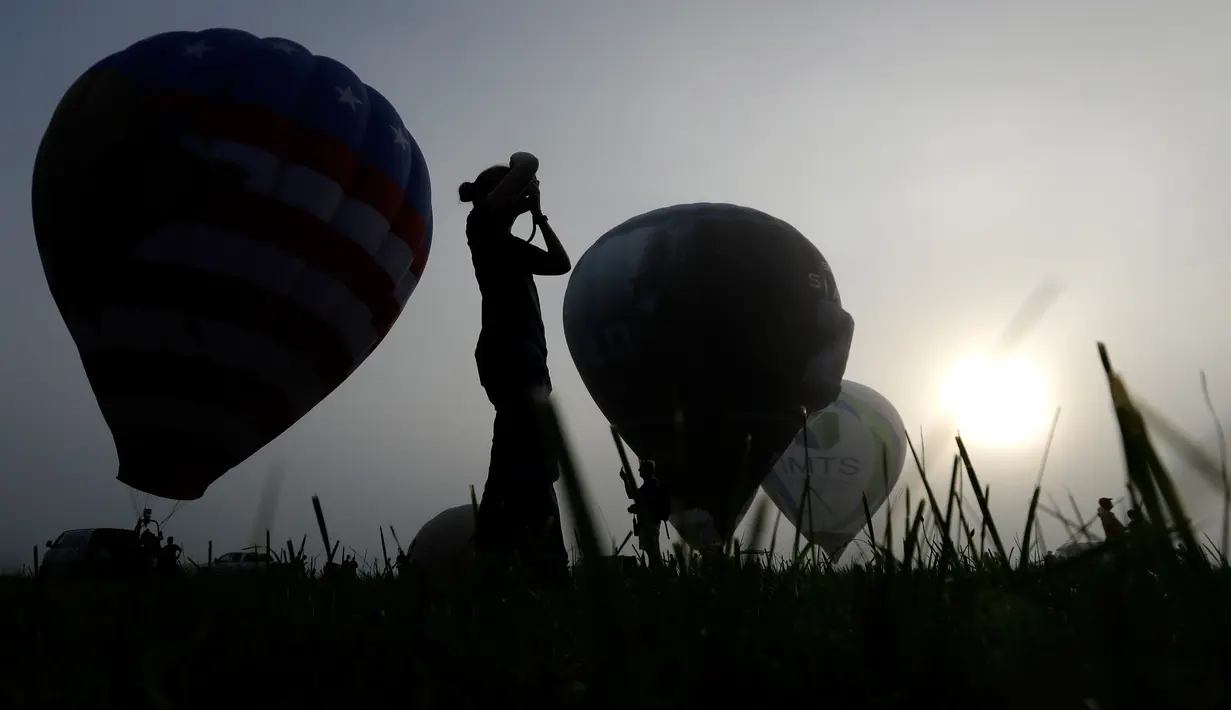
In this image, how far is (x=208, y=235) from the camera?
24.7 feet

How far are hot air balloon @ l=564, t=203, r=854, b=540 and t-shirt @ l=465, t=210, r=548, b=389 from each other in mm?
5812

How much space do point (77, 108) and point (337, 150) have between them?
9.37 feet

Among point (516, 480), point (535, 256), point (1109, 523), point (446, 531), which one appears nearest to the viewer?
point (1109, 523)

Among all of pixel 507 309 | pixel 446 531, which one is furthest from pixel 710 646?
Answer: pixel 446 531

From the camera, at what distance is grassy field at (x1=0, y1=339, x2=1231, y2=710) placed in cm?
50

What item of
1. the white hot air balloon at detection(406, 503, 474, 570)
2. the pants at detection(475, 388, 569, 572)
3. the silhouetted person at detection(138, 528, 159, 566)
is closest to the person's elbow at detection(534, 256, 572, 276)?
the pants at detection(475, 388, 569, 572)

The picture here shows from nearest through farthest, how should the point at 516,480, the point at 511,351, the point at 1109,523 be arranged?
the point at 1109,523 → the point at 516,480 → the point at 511,351

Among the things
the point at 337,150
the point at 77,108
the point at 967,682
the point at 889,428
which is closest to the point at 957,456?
the point at 967,682

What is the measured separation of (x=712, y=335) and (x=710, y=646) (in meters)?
9.04

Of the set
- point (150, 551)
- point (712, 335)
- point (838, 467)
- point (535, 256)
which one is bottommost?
point (150, 551)

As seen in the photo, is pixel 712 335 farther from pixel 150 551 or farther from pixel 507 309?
pixel 150 551

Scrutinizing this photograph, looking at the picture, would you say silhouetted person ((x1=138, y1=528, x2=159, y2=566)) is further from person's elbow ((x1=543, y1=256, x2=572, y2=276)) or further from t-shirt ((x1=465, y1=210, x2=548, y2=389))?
person's elbow ((x1=543, y1=256, x2=572, y2=276))

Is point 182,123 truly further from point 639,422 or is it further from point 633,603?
point 633,603

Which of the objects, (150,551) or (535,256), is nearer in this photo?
(150,551)
